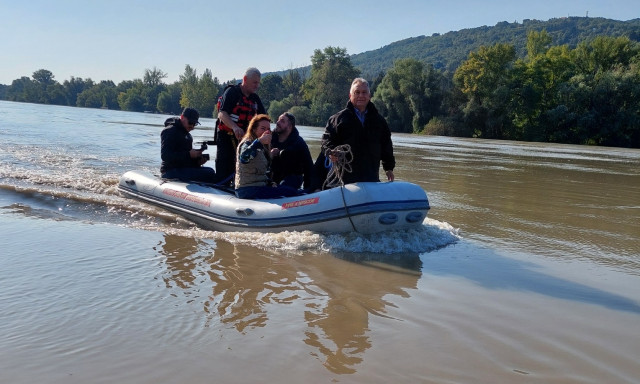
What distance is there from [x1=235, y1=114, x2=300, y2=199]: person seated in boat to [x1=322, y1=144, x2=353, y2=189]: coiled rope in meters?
0.57

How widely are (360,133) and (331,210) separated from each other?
906 millimetres

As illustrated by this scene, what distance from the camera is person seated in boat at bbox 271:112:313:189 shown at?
6.57 m

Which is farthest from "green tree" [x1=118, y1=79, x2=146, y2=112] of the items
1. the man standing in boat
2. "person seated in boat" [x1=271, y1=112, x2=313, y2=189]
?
"person seated in boat" [x1=271, y1=112, x2=313, y2=189]

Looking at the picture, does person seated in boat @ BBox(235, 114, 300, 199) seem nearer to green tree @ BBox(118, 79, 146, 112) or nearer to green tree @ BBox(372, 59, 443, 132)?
green tree @ BBox(372, 59, 443, 132)

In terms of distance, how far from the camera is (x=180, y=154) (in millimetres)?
7527

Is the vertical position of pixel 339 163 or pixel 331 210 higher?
pixel 339 163

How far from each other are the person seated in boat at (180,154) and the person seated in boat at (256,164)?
137cm

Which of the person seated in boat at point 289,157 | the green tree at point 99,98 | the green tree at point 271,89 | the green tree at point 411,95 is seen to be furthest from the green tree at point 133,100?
the person seated in boat at point 289,157

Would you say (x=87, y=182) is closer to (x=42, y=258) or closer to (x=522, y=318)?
(x=42, y=258)

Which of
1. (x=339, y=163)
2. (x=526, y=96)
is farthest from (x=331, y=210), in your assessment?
(x=526, y=96)

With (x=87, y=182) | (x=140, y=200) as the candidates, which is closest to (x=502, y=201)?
(x=140, y=200)

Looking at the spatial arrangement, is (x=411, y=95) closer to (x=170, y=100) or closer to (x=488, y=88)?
(x=488, y=88)

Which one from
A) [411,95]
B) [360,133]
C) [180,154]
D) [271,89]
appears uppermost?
[271,89]

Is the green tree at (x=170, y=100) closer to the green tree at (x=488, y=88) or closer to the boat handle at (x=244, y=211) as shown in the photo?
the green tree at (x=488, y=88)
